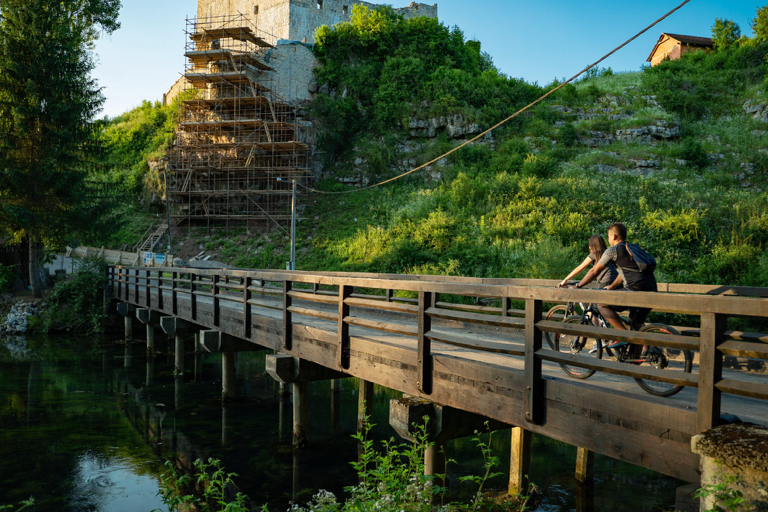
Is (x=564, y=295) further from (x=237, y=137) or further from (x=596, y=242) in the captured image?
(x=237, y=137)

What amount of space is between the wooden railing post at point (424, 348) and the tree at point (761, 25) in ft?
168

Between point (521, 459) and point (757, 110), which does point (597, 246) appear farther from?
point (757, 110)

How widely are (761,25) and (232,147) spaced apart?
141 feet

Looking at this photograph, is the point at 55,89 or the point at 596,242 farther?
the point at 55,89

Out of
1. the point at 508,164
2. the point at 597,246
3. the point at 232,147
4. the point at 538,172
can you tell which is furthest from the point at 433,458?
the point at 232,147

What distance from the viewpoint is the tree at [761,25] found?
44.5 metres

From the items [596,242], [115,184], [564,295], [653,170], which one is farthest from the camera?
[653,170]

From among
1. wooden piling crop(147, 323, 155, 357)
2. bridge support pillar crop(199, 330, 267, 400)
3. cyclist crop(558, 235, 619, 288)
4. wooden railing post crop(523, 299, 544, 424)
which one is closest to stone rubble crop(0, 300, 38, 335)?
wooden piling crop(147, 323, 155, 357)

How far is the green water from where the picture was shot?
27.7 feet

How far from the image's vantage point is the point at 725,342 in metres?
3.34

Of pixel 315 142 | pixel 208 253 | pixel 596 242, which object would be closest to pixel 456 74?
pixel 315 142

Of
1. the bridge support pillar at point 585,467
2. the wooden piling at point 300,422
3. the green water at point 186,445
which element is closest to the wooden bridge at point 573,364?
the wooden piling at point 300,422

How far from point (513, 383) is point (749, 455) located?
85.5 inches

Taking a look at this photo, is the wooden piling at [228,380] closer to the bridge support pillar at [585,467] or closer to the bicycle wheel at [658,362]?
the bridge support pillar at [585,467]
